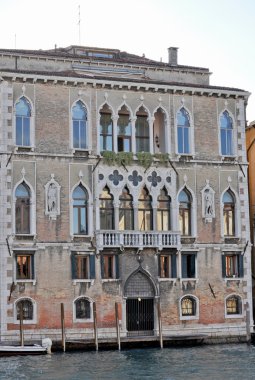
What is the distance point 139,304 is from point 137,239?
2160 millimetres

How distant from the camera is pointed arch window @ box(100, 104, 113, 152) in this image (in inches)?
1280

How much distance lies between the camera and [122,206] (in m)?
32.3

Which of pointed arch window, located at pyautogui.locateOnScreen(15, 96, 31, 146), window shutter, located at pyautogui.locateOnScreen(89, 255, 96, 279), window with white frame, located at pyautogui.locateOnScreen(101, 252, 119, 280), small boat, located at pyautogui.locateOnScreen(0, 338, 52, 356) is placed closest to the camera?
small boat, located at pyautogui.locateOnScreen(0, 338, 52, 356)

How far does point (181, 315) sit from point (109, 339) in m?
2.79

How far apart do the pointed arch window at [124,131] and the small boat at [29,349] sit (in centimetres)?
715

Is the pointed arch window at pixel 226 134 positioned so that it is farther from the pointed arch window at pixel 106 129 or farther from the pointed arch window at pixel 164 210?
the pointed arch window at pixel 106 129

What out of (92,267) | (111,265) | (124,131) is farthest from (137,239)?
(124,131)

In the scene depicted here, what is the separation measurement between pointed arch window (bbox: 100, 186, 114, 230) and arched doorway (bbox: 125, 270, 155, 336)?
5.87ft

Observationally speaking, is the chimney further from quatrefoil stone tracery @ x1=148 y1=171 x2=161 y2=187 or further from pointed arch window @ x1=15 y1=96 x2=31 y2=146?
pointed arch window @ x1=15 y1=96 x2=31 y2=146

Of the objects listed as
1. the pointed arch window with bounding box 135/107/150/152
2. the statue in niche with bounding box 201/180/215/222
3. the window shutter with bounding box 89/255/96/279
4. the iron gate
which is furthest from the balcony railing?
the pointed arch window with bounding box 135/107/150/152

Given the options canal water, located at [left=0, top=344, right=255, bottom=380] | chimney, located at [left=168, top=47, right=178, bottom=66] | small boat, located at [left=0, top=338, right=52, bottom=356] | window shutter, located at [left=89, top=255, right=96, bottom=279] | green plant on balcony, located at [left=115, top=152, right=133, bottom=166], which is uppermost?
chimney, located at [left=168, top=47, right=178, bottom=66]

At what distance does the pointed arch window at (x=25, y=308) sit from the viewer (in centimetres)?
3047

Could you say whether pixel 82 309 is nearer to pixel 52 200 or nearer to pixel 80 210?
pixel 80 210

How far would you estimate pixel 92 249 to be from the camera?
3162cm
